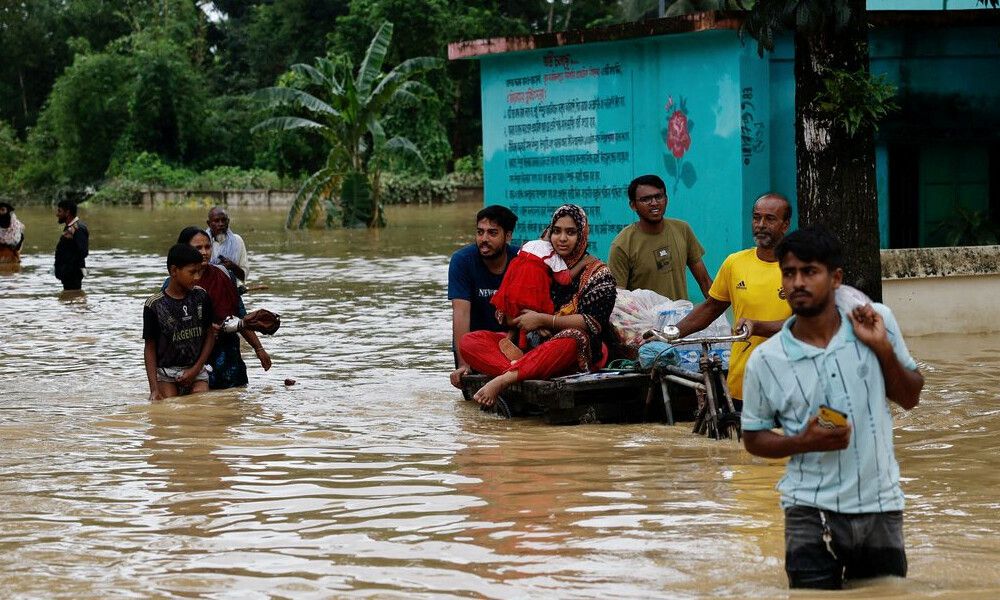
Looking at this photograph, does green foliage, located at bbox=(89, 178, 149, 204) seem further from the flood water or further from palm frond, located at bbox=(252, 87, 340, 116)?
the flood water

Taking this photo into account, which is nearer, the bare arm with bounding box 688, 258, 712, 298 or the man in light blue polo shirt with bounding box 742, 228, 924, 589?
the man in light blue polo shirt with bounding box 742, 228, 924, 589

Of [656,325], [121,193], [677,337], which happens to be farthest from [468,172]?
[677,337]

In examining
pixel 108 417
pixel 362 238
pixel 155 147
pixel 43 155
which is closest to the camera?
pixel 108 417

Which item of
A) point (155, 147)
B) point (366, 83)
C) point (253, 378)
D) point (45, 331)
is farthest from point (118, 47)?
point (253, 378)

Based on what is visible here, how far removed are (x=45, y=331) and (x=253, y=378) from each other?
15.5 feet

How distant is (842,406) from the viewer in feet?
14.5

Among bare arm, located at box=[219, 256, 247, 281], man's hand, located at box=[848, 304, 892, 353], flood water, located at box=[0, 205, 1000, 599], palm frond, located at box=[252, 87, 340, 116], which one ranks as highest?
palm frond, located at box=[252, 87, 340, 116]

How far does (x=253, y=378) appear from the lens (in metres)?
11.5

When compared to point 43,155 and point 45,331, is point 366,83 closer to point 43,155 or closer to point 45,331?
point 45,331

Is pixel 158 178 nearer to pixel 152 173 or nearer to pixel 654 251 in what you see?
pixel 152 173

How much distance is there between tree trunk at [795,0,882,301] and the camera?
9844 mm

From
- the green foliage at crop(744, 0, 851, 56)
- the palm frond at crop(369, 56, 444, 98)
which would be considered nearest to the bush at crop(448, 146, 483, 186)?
the palm frond at crop(369, 56, 444, 98)

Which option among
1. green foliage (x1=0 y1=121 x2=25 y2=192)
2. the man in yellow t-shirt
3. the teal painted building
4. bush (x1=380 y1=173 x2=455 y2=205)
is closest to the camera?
the man in yellow t-shirt

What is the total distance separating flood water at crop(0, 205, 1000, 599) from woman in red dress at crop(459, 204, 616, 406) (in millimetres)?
385
